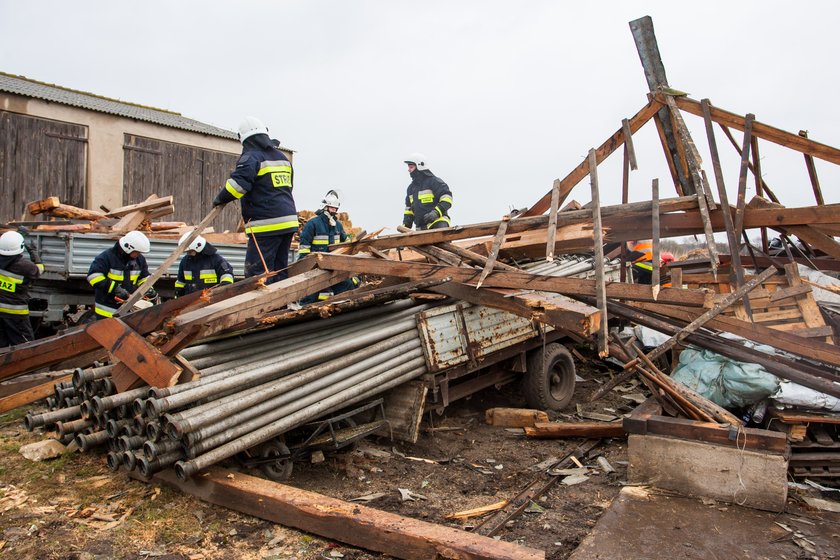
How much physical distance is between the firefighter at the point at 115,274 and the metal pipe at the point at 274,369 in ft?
9.98

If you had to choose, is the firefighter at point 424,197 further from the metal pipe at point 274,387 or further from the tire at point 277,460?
the tire at point 277,460

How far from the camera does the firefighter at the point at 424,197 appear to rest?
9.21 m

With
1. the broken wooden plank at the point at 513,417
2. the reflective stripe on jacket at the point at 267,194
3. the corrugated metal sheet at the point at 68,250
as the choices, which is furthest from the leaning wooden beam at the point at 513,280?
the corrugated metal sheet at the point at 68,250

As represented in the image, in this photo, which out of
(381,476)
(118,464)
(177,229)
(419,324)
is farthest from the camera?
(177,229)

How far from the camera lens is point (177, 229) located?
998cm

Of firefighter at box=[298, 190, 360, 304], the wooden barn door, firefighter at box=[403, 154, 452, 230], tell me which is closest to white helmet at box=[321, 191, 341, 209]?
firefighter at box=[298, 190, 360, 304]

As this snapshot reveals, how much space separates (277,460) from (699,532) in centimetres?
285

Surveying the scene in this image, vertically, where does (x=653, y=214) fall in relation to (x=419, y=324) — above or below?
above

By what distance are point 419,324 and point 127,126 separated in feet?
43.9

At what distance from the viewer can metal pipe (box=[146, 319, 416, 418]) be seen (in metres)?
3.71

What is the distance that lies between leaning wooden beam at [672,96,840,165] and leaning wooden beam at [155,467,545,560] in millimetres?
3596

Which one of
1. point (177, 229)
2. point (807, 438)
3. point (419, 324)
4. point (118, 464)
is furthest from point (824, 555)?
point (177, 229)

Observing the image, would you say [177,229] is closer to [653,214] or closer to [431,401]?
[431,401]

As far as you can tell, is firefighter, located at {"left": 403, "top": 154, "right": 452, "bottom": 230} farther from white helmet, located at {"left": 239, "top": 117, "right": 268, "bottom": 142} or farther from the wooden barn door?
the wooden barn door
